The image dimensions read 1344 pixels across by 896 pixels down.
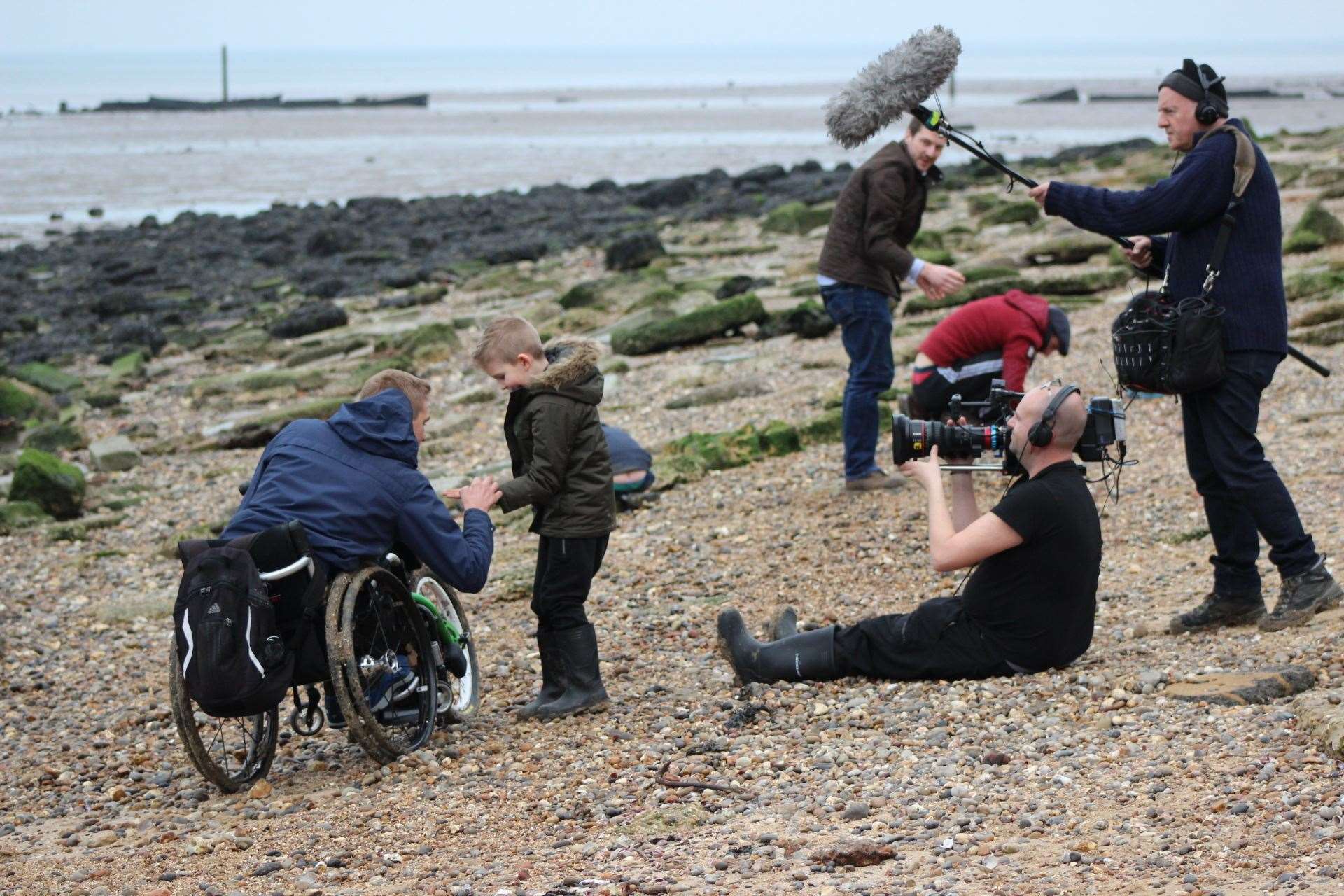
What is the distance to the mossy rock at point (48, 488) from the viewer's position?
12.0 metres

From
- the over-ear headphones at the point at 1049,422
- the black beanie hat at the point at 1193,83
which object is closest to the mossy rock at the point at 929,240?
the black beanie hat at the point at 1193,83

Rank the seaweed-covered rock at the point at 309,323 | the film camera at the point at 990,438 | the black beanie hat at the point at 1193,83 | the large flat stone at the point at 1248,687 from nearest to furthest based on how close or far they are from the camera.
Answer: the large flat stone at the point at 1248,687
the film camera at the point at 990,438
the black beanie hat at the point at 1193,83
the seaweed-covered rock at the point at 309,323

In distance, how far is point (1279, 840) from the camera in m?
4.18

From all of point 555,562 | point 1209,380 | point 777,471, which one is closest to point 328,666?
point 555,562

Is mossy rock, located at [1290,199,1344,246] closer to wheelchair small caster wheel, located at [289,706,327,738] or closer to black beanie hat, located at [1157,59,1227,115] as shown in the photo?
black beanie hat, located at [1157,59,1227,115]

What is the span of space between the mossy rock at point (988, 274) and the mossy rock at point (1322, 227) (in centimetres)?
287

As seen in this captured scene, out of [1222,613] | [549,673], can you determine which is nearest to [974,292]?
[1222,613]

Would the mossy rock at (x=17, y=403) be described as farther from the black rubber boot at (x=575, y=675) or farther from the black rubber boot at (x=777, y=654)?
the black rubber boot at (x=777, y=654)

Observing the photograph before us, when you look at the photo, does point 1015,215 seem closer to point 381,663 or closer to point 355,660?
point 381,663

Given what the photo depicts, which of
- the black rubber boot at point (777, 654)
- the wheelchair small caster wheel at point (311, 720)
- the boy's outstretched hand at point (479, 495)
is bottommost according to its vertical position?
the wheelchair small caster wheel at point (311, 720)

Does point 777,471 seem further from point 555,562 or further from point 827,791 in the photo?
point 827,791

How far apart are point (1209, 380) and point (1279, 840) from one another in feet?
7.87

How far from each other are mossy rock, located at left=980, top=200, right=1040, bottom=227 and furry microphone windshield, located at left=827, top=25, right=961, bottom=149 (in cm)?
1502

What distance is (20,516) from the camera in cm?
1169
